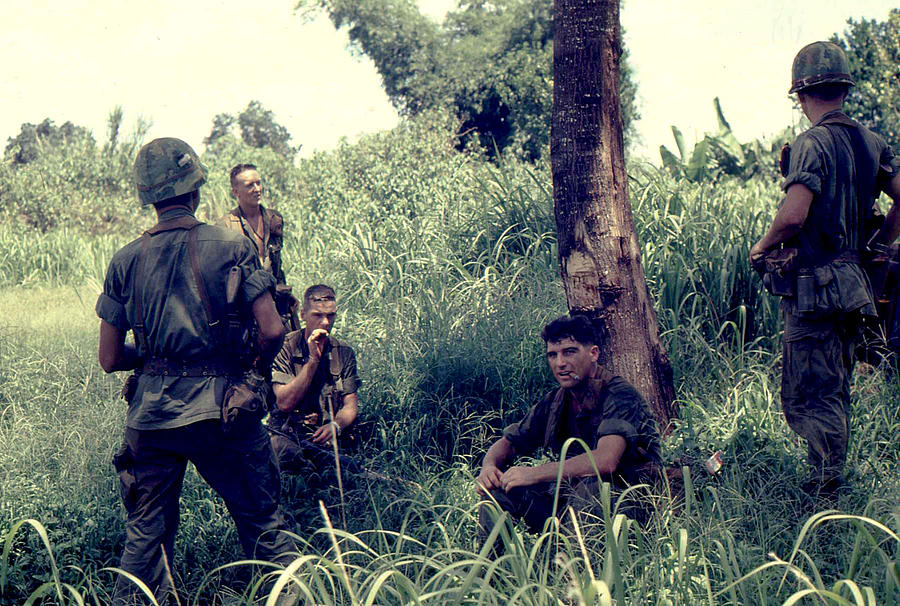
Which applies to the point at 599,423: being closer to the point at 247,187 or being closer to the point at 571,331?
the point at 571,331

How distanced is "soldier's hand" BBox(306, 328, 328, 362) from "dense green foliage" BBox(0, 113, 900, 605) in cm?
67

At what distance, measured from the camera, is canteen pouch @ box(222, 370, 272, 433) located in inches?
131

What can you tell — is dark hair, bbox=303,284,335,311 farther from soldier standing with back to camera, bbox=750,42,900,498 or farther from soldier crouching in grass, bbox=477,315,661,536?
soldier standing with back to camera, bbox=750,42,900,498

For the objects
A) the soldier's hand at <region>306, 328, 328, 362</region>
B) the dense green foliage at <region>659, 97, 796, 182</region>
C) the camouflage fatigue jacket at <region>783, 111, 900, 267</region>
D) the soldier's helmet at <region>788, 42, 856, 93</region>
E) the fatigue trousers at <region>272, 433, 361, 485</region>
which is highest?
the dense green foliage at <region>659, 97, 796, 182</region>

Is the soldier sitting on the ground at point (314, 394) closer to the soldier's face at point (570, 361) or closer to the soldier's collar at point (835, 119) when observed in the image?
the soldier's face at point (570, 361)

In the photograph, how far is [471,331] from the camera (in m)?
5.59

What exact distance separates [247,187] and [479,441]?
243 cm

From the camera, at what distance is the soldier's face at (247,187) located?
6.13m

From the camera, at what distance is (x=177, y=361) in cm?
344

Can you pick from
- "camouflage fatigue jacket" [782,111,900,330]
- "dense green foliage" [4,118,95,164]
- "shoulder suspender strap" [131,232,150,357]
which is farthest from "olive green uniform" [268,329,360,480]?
"dense green foliage" [4,118,95,164]

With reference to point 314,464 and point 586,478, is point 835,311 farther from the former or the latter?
point 314,464

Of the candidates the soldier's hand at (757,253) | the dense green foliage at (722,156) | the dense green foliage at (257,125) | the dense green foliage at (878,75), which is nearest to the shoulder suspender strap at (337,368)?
the soldier's hand at (757,253)

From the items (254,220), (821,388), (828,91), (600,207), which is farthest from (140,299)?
(828,91)

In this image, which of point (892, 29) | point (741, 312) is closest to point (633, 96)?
point (892, 29)
